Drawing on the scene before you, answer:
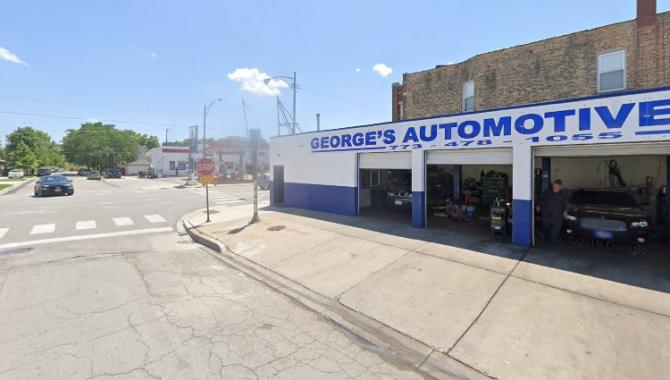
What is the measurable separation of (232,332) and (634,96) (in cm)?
854

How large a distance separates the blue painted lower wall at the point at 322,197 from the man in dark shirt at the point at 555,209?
6.15 meters

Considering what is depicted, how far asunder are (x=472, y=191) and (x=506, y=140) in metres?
7.31

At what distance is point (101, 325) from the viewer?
4.28 meters

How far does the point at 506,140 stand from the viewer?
8.02 m

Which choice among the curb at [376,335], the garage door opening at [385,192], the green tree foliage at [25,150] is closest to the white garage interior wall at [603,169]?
the garage door opening at [385,192]

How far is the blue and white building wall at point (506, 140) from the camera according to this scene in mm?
6352

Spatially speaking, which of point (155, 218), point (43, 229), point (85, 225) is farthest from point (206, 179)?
point (43, 229)

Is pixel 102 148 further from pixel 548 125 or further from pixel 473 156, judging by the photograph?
pixel 548 125

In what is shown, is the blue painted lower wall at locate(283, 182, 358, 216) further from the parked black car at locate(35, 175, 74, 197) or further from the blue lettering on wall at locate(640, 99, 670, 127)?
the parked black car at locate(35, 175, 74, 197)

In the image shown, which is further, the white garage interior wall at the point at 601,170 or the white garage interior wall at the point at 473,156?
the white garage interior wall at the point at 601,170

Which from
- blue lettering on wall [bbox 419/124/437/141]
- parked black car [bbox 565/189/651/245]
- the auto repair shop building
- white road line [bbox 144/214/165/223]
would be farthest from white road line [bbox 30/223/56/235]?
parked black car [bbox 565/189/651/245]

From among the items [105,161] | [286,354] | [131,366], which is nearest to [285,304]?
[286,354]

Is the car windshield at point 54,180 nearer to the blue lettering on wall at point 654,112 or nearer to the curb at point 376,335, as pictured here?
the curb at point 376,335

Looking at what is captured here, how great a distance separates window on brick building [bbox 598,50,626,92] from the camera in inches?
468
